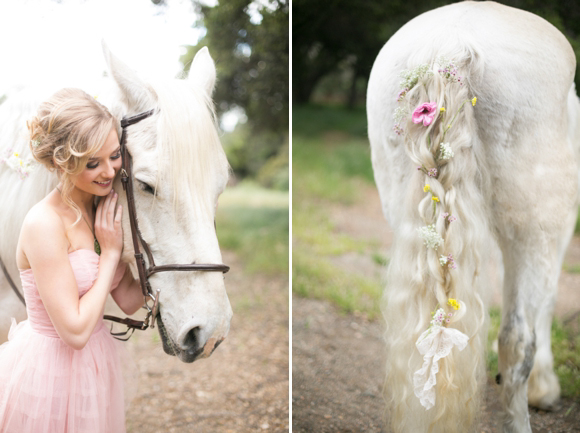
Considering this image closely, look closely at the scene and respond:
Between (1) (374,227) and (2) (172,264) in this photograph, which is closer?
(2) (172,264)

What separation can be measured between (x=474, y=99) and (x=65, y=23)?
2130 millimetres

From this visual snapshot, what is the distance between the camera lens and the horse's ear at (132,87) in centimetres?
151

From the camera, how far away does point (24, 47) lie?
2.39 m

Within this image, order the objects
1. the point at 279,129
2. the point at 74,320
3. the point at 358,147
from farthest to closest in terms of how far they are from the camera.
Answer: the point at 358,147, the point at 279,129, the point at 74,320

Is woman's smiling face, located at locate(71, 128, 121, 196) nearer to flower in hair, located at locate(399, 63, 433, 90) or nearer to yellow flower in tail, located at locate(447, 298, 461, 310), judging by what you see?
flower in hair, located at locate(399, 63, 433, 90)

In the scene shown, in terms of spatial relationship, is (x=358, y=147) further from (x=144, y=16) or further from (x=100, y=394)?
(x=100, y=394)

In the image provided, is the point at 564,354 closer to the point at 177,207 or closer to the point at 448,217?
the point at 448,217

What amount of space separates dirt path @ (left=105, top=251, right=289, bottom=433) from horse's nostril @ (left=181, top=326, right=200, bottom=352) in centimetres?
93

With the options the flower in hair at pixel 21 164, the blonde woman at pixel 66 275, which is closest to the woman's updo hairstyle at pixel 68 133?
the blonde woman at pixel 66 275

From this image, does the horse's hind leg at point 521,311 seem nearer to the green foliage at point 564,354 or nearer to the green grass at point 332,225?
the green grass at point 332,225

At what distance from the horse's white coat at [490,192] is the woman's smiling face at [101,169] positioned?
1040 mm

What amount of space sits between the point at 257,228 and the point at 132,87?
596 centimetres

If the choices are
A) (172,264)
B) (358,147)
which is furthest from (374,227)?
(172,264)

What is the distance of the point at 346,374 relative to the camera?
118 inches
